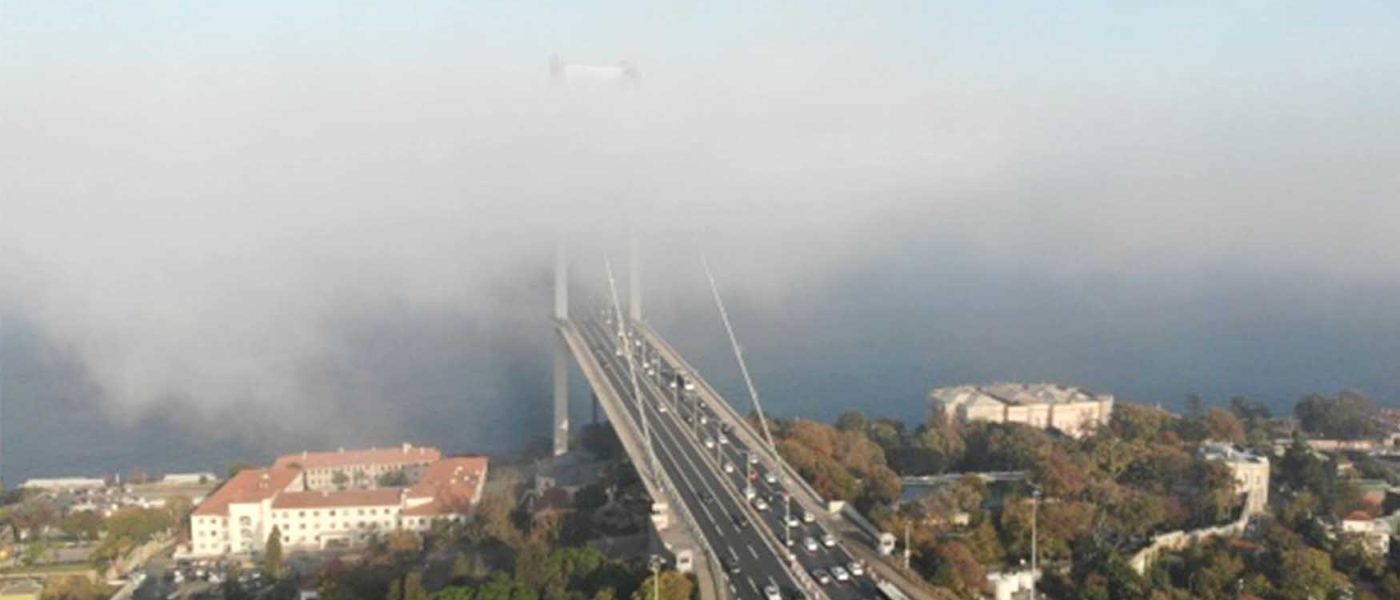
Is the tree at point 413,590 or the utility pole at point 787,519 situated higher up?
the utility pole at point 787,519

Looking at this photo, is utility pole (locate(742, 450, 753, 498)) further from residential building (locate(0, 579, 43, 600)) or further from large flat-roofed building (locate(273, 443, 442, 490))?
residential building (locate(0, 579, 43, 600))

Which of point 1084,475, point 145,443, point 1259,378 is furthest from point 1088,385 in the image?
point 145,443

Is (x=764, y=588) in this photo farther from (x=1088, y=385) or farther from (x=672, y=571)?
(x=1088, y=385)

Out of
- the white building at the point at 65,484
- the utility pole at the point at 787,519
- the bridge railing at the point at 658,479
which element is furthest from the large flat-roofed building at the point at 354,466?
the utility pole at the point at 787,519

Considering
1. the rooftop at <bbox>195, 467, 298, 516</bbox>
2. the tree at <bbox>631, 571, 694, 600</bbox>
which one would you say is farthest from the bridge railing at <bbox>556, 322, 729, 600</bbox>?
the rooftop at <bbox>195, 467, 298, 516</bbox>

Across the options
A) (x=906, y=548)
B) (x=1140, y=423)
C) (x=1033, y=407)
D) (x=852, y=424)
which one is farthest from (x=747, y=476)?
(x=1033, y=407)

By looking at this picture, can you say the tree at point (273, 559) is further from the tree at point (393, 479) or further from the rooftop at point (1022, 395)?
the rooftop at point (1022, 395)

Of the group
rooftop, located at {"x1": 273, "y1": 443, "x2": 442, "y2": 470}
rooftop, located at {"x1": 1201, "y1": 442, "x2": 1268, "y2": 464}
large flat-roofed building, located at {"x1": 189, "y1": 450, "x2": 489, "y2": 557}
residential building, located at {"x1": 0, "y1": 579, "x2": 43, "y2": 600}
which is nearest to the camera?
residential building, located at {"x1": 0, "y1": 579, "x2": 43, "y2": 600}
